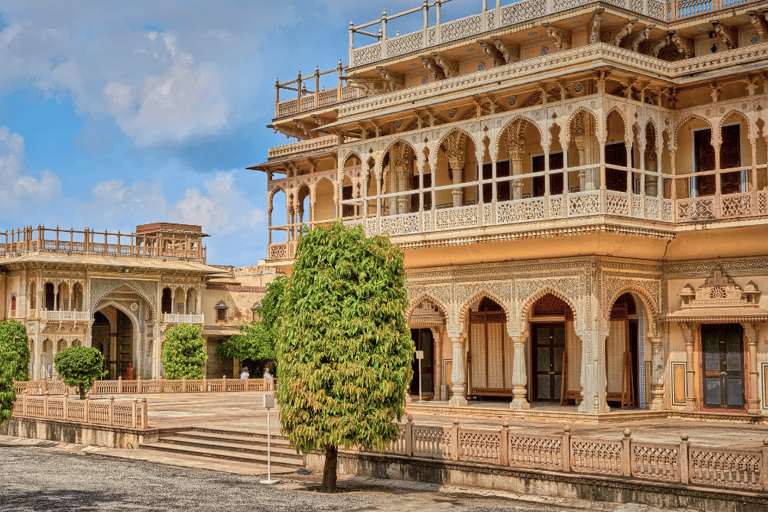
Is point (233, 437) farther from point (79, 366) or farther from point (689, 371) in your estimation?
point (79, 366)

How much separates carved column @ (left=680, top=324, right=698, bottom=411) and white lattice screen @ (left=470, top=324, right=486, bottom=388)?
216 inches

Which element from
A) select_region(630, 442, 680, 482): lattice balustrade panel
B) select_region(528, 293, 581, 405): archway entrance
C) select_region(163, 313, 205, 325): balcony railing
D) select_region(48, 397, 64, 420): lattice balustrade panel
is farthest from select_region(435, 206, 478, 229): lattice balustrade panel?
select_region(163, 313, 205, 325): balcony railing

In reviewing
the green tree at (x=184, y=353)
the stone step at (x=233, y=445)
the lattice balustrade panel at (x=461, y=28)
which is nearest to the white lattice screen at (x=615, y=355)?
the lattice balustrade panel at (x=461, y=28)

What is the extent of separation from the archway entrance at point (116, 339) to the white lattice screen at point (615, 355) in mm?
29665

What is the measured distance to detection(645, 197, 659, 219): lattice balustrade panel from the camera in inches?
762

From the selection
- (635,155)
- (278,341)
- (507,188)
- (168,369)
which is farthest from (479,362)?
(168,369)

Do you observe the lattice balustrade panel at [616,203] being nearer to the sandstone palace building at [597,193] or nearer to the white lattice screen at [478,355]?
the sandstone palace building at [597,193]

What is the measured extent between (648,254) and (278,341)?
9.39m

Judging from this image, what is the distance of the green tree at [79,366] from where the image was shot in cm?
3034

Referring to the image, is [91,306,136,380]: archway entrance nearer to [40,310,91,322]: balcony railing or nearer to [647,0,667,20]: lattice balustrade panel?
[40,310,91,322]: balcony railing

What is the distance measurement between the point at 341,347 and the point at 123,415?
9372mm

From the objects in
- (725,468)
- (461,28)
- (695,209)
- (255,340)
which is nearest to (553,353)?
(695,209)

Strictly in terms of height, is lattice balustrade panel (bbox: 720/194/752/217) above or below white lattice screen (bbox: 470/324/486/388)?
above

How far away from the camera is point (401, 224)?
22094 mm
